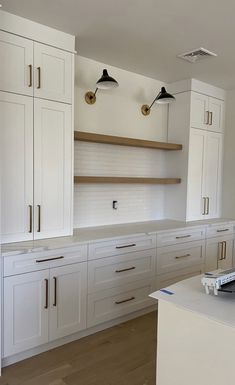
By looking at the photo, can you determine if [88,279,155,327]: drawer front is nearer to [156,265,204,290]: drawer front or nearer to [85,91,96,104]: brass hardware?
[156,265,204,290]: drawer front

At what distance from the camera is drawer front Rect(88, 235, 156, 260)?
110 inches

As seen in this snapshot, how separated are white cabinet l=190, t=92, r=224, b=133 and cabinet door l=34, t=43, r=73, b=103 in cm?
183

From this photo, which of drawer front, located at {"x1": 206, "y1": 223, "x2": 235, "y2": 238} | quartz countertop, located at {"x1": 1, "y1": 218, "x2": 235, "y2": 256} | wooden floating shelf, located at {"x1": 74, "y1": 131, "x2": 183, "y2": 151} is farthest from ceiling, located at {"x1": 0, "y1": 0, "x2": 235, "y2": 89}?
drawer front, located at {"x1": 206, "y1": 223, "x2": 235, "y2": 238}

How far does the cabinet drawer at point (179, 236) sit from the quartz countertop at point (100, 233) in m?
0.05

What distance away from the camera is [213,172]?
445 cm

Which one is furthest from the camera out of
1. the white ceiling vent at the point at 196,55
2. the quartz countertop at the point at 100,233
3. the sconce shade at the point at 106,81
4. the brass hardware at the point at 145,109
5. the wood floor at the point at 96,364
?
the brass hardware at the point at 145,109

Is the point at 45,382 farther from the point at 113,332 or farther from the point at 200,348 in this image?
the point at 200,348

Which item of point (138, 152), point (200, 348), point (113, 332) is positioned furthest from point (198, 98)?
point (200, 348)

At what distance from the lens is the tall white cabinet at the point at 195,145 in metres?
4.03

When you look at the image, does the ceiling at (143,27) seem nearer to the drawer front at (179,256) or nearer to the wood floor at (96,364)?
the drawer front at (179,256)

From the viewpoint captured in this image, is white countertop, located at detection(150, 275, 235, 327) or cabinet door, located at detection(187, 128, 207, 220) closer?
white countertop, located at detection(150, 275, 235, 327)

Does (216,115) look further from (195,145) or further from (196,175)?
(196,175)

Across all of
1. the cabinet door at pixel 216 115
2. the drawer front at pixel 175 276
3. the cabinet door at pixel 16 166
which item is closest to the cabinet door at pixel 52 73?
the cabinet door at pixel 16 166

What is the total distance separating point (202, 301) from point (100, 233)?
5.34 feet
